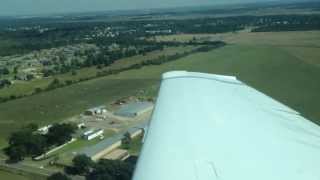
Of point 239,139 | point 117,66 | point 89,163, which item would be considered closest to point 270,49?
point 117,66

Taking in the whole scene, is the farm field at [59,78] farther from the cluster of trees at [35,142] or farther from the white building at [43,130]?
the cluster of trees at [35,142]

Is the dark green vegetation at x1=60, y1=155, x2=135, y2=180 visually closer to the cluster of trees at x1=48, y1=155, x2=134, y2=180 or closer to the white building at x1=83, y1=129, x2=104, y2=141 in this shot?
the cluster of trees at x1=48, y1=155, x2=134, y2=180

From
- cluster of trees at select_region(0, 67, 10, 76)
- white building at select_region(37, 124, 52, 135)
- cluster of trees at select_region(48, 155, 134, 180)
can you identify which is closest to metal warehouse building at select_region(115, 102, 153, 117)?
white building at select_region(37, 124, 52, 135)

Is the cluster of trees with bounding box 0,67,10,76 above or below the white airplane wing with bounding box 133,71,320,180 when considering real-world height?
below

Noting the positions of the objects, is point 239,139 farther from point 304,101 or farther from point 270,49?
point 270,49

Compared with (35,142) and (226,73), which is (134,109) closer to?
(226,73)
